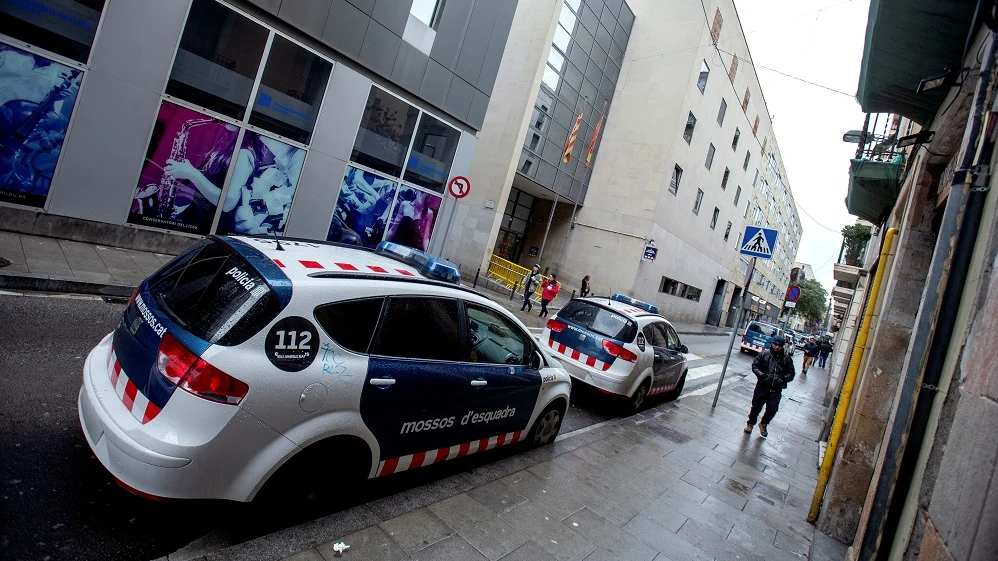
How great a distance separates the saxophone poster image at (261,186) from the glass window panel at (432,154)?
328cm

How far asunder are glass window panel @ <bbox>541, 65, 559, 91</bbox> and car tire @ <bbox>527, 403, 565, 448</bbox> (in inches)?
794

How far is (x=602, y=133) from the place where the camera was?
28625 millimetres

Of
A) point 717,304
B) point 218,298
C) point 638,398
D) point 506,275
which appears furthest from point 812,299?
point 218,298

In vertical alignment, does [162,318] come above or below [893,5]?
below

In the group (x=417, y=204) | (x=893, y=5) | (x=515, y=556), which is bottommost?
(x=515, y=556)

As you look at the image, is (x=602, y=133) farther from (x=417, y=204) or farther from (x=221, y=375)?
(x=221, y=375)

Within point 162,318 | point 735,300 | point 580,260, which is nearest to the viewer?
point 162,318

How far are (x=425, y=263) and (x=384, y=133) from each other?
926cm

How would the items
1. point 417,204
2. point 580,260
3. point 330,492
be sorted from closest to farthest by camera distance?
point 330,492, point 417,204, point 580,260

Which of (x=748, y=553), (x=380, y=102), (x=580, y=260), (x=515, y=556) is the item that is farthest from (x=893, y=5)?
(x=580, y=260)

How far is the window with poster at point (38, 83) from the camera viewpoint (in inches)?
292

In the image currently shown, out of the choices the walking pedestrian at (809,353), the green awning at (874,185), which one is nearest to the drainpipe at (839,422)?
the green awning at (874,185)

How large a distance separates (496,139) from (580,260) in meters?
9.65

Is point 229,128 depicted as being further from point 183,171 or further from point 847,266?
point 847,266
